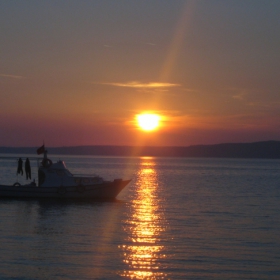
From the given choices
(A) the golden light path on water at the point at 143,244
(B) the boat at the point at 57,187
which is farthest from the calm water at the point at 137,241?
(B) the boat at the point at 57,187

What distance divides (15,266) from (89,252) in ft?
11.3

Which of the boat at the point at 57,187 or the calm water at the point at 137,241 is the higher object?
the boat at the point at 57,187

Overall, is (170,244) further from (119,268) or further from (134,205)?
(134,205)

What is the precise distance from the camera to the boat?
42.8 metres

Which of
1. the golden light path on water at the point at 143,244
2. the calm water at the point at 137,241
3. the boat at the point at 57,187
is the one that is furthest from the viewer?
the boat at the point at 57,187

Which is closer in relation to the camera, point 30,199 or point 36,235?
point 36,235

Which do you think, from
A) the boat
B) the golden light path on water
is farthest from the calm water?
the boat

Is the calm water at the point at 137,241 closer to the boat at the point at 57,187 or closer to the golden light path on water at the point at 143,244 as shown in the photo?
the golden light path on water at the point at 143,244

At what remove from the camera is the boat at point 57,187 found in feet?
140

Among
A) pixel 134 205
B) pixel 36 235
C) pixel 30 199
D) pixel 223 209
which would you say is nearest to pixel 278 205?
pixel 223 209

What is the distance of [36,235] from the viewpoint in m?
26.3

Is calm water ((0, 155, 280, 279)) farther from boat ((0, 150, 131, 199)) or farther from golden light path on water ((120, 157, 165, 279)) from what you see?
boat ((0, 150, 131, 199))

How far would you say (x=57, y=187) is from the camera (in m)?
42.9

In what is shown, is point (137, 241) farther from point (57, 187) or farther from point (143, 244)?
point (57, 187)
